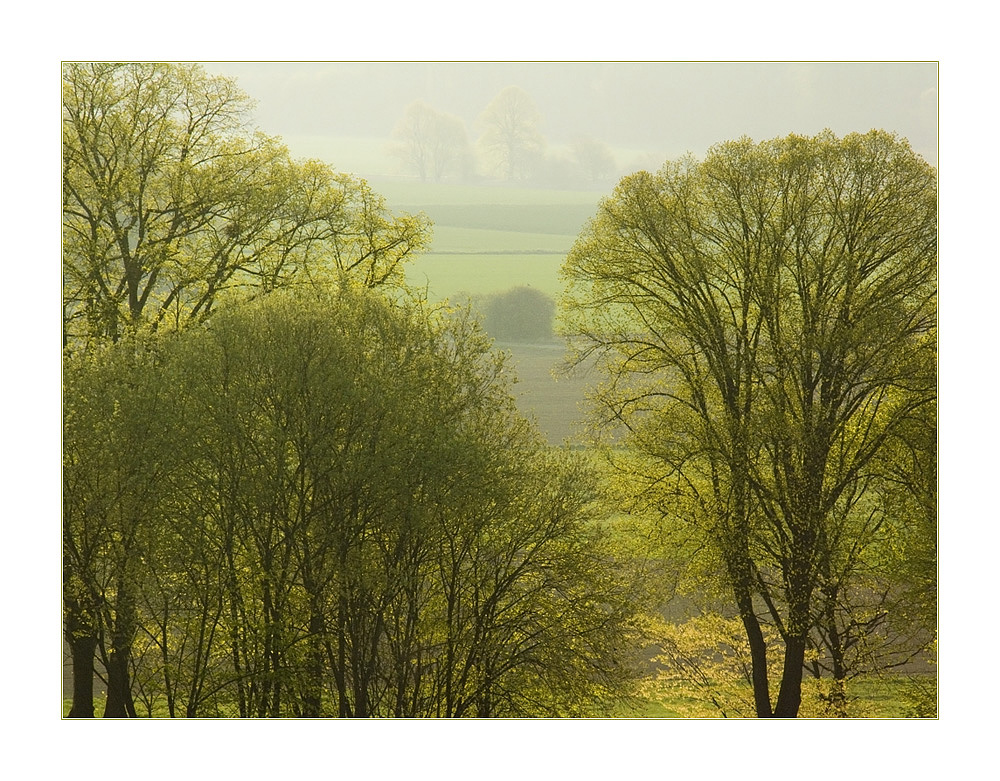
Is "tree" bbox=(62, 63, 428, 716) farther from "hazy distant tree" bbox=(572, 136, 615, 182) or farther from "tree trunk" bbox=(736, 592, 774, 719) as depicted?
"tree trunk" bbox=(736, 592, 774, 719)

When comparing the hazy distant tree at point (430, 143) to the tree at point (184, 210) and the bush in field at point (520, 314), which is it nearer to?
the tree at point (184, 210)

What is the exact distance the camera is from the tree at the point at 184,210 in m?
11.1

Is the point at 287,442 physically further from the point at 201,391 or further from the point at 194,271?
the point at 194,271

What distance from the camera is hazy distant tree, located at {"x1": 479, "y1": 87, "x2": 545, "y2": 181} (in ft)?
36.7

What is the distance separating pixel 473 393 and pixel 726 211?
12.6 ft

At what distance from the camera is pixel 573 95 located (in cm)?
1112

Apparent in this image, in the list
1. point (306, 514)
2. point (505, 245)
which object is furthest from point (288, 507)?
point (505, 245)

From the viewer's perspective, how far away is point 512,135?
11.9 meters

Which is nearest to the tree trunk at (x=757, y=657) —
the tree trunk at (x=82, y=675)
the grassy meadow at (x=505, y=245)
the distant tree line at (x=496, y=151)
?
the grassy meadow at (x=505, y=245)

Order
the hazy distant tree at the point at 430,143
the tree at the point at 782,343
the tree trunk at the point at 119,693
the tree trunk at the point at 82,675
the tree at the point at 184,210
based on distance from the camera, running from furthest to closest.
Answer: the hazy distant tree at the point at 430,143 → the tree at the point at 782,343 → the tree at the point at 184,210 → the tree trunk at the point at 82,675 → the tree trunk at the point at 119,693

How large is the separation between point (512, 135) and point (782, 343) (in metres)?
4.14

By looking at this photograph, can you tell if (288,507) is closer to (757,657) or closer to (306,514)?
(306,514)

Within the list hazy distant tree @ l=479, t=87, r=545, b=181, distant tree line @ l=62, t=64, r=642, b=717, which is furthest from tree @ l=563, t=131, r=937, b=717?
distant tree line @ l=62, t=64, r=642, b=717

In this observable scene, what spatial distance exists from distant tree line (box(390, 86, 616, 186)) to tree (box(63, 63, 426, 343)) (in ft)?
2.54
